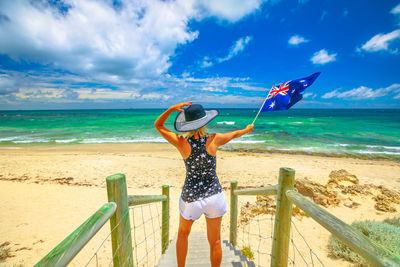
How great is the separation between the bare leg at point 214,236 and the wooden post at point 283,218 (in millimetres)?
646

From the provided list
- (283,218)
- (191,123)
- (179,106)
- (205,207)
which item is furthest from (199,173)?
(283,218)

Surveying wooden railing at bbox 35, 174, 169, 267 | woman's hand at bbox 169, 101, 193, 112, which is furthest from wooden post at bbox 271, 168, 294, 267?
wooden railing at bbox 35, 174, 169, 267

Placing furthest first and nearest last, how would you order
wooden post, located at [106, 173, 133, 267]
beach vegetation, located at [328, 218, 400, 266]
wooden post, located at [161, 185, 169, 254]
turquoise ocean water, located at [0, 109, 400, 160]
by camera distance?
turquoise ocean water, located at [0, 109, 400, 160], wooden post, located at [161, 185, 169, 254], beach vegetation, located at [328, 218, 400, 266], wooden post, located at [106, 173, 133, 267]

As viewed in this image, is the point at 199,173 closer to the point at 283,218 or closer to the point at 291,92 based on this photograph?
the point at 283,218

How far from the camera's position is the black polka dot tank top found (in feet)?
6.54

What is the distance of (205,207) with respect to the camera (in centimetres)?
208

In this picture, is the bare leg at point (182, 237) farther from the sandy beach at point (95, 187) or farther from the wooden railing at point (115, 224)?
the sandy beach at point (95, 187)

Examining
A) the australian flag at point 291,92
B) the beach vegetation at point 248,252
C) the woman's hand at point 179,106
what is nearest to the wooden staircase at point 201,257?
the beach vegetation at point 248,252

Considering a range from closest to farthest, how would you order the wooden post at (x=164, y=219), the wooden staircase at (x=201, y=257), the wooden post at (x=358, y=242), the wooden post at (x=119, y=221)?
the wooden post at (x=358, y=242), the wooden post at (x=119, y=221), the wooden staircase at (x=201, y=257), the wooden post at (x=164, y=219)

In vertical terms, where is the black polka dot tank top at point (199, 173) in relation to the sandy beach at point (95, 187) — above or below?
above

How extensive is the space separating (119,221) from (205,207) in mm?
895

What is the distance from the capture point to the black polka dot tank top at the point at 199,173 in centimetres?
199

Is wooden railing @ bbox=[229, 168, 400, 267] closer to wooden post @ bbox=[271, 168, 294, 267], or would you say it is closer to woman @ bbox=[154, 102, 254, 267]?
wooden post @ bbox=[271, 168, 294, 267]

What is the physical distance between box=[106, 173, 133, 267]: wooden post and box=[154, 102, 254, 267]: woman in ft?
2.04
